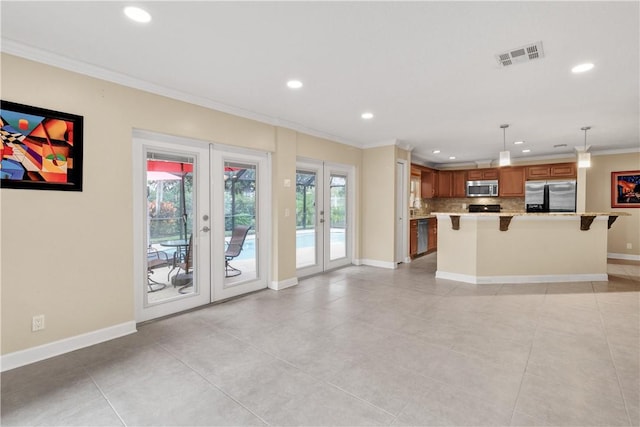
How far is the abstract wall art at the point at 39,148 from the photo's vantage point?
7.76 feet

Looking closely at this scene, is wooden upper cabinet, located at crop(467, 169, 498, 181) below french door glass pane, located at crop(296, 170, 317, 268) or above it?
above

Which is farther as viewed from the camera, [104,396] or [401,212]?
[401,212]

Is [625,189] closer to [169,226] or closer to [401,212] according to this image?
[401,212]

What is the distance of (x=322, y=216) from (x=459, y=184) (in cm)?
512

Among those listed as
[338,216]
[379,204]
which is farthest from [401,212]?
[338,216]

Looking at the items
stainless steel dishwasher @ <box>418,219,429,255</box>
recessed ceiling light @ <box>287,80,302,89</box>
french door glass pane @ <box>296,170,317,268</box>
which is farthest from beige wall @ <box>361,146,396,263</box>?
recessed ceiling light @ <box>287,80,302,89</box>

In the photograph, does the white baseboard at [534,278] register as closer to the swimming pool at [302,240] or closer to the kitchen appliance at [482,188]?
the swimming pool at [302,240]

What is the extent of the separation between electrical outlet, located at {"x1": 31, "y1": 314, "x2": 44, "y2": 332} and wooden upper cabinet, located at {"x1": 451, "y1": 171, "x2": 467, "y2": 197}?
896cm

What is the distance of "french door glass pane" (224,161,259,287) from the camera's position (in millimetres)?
4102

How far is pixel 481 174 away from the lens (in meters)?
8.50

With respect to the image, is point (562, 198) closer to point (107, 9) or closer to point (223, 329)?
point (223, 329)

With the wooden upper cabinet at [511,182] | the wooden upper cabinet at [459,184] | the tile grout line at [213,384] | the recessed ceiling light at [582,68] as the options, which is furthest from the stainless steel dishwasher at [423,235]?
the tile grout line at [213,384]

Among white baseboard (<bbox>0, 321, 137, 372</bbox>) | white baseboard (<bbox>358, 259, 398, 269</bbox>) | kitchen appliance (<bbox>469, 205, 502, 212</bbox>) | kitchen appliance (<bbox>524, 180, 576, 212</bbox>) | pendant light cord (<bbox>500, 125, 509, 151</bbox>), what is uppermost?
pendant light cord (<bbox>500, 125, 509, 151</bbox>)

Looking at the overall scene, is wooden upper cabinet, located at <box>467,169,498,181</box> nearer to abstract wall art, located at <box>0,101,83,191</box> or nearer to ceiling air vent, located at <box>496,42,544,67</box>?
ceiling air vent, located at <box>496,42,544,67</box>
